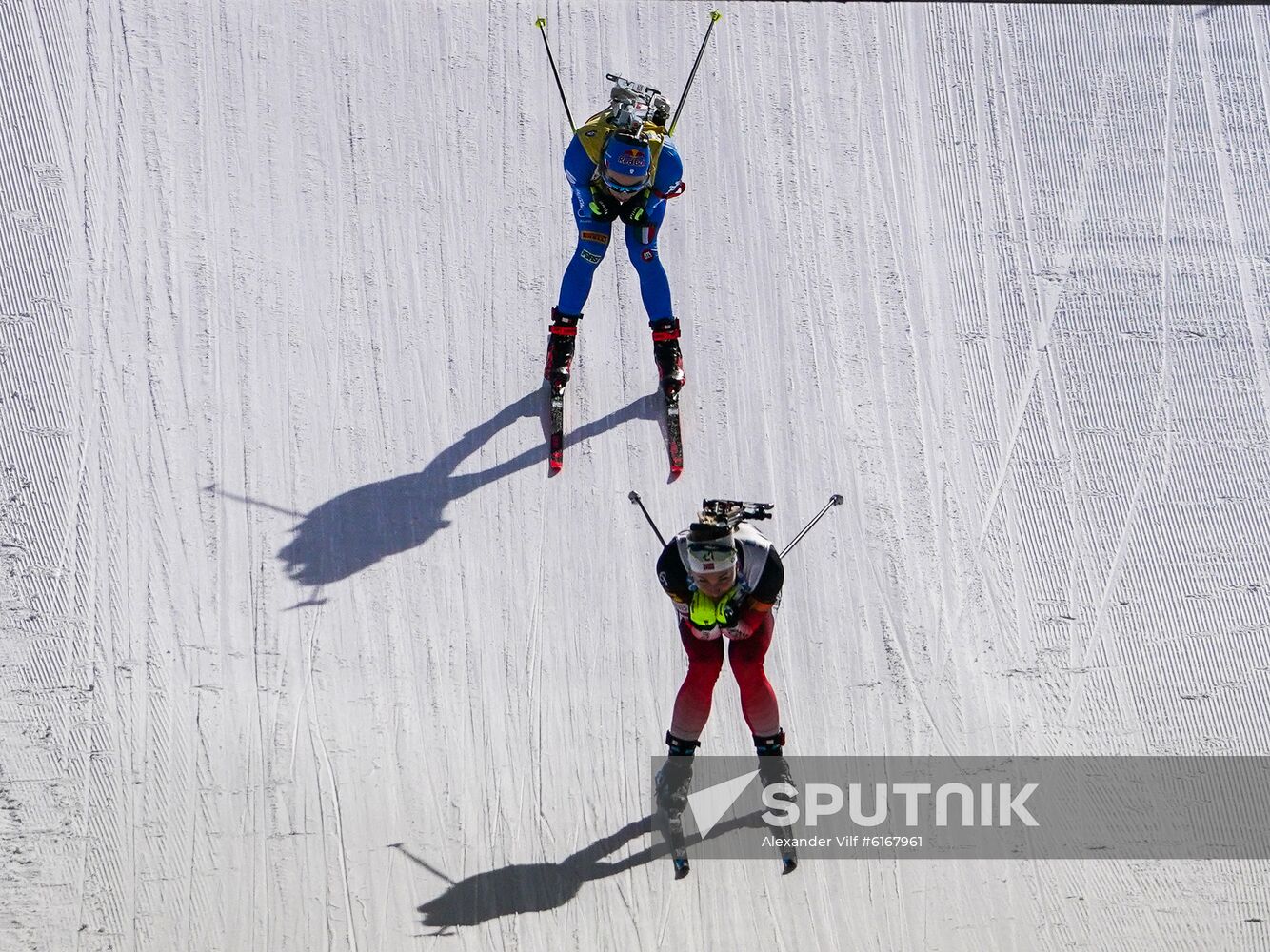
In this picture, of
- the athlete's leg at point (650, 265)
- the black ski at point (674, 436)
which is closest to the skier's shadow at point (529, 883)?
the black ski at point (674, 436)

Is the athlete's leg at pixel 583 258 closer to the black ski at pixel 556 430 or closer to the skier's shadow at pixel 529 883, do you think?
the black ski at pixel 556 430

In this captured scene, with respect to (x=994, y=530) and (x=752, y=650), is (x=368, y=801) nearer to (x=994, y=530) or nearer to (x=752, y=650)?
(x=752, y=650)

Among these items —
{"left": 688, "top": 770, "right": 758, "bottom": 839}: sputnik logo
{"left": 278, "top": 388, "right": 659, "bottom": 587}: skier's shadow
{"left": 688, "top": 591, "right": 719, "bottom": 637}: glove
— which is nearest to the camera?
{"left": 688, "top": 591, "right": 719, "bottom": 637}: glove

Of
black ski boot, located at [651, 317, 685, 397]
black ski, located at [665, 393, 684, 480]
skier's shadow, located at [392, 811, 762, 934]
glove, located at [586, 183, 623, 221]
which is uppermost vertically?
glove, located at [586, 183, 623, 221]

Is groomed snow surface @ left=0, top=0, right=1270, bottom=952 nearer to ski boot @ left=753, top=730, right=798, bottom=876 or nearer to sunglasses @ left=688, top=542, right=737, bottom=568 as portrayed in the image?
ski boot @ left=753, top=730, right=798, bottom=876

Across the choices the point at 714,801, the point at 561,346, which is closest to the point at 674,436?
the point at 561,346

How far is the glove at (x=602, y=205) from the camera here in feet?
29.8

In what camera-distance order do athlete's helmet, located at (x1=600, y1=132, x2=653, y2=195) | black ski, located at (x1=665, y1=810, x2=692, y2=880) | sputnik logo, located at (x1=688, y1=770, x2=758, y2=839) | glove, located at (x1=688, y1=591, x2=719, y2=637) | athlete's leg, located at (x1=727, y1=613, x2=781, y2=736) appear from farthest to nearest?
athlete's helmet, located at (x1=600, y1=132, x2=653, y2=195) → sputnik logo, located at (x1=688, y1=770, x2=758, y2=839) → black ski, located at (x1=665, y1=810, x2=692, y2=880) → athlete's leg, located at (x1=727, y1=613, x2=781, y2=736) → glove, located at (x1=688, y1=591, x2=719, y2=637)

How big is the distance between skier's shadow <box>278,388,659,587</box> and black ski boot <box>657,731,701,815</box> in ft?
6.93

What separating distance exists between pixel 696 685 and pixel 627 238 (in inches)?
114

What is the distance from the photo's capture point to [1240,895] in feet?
Answer: 26.1

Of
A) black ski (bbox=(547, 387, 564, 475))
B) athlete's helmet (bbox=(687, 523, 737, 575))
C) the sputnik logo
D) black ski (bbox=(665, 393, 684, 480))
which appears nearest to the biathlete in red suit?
athlete's helmet (bbox=(687, 523, 737, 575))

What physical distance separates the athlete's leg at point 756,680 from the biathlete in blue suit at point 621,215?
2.48m

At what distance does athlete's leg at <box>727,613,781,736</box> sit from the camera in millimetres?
7551
